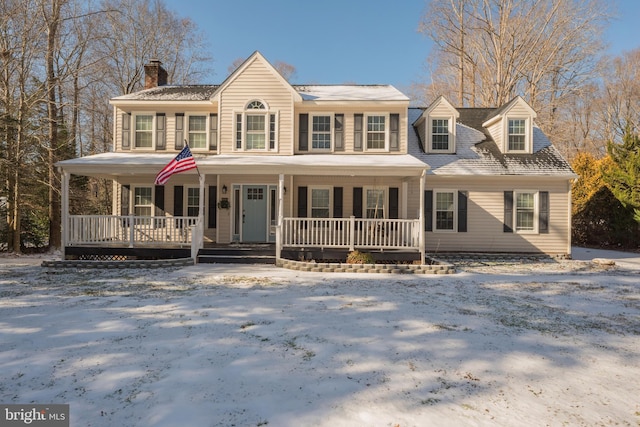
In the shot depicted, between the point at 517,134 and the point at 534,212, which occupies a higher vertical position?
the point at 517,134

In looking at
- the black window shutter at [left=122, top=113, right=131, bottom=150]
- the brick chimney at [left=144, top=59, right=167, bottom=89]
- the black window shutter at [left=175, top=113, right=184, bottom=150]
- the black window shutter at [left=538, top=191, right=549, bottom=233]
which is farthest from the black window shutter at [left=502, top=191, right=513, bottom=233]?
the brick chimney at [left=144, top=59, right=167, bottom=89]

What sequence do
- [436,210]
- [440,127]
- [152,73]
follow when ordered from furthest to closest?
[152,73] < [440,127] < [436,210]

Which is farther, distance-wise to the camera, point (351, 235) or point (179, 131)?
point (179, 131)

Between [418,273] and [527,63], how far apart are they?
65.7 ft

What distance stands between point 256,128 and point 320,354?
9.97 meters

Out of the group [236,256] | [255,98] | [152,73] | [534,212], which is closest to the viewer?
[236,256]

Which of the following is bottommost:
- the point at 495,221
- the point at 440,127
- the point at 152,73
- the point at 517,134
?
the point at 495,221

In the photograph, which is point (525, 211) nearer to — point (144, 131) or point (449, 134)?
point (449, 134)

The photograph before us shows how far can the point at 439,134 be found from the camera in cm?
1365

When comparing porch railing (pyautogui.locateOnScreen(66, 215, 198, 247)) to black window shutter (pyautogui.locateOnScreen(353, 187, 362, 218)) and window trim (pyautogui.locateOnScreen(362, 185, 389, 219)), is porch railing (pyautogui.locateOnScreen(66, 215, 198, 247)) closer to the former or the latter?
black window shutter (pyautogui.locateOnScreen(353, 187, 362, 218))

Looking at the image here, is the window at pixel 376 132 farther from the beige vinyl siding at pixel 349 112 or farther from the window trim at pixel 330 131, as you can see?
the window trim at pixel 330 131

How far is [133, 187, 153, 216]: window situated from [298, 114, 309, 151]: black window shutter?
5928 mm

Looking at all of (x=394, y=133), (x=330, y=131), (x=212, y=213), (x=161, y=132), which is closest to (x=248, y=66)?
(x=330, y=131)

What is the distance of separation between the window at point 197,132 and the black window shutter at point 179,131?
287 millimetres
